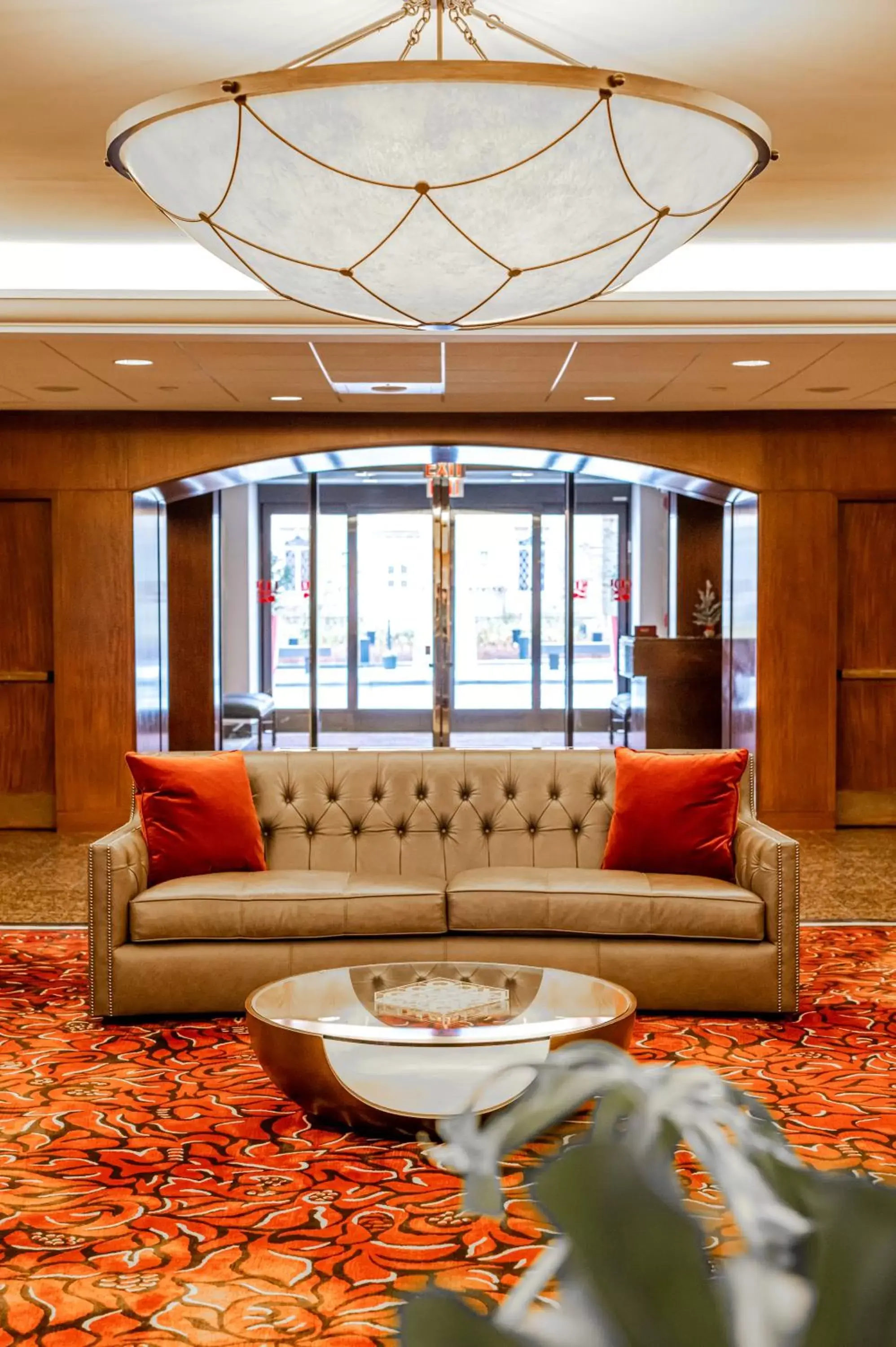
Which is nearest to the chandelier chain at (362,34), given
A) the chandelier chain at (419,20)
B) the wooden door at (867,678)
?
the chandelier chain at (419,20)

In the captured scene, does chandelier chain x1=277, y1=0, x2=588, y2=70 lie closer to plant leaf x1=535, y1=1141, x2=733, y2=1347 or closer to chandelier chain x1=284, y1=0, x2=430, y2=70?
chandelier chain x1=284, y1=0, x2=430, y2=70

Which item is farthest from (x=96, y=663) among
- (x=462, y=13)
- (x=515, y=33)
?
(x=515, y=33)

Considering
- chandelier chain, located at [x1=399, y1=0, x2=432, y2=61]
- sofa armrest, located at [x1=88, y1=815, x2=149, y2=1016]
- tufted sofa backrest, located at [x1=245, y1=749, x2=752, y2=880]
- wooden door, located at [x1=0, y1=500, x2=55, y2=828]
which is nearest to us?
chandelier chain, located at [x1=399, y1=0, x2=432, y2=61]

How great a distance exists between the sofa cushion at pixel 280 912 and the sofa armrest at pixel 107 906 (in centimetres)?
5

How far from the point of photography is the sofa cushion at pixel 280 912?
4.57 meters

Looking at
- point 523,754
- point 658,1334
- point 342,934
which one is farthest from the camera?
point 523,754

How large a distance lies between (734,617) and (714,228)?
4009mm

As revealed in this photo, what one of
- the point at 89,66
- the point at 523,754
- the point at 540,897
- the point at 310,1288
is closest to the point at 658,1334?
the point at 310,1288

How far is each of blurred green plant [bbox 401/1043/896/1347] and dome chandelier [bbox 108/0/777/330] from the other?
86.5 inches

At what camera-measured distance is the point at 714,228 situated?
19.7ft

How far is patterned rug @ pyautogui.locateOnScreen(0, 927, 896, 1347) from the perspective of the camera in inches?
108

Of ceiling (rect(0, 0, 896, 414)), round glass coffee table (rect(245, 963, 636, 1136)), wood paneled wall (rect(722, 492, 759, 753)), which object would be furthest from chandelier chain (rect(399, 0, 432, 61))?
wood paneled wall (rect(722, 492, 759, 753))

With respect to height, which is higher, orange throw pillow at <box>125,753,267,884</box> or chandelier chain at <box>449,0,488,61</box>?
chandelier chain at <box>449,0,488,61</box>

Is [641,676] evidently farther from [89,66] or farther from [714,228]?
[89,66]
